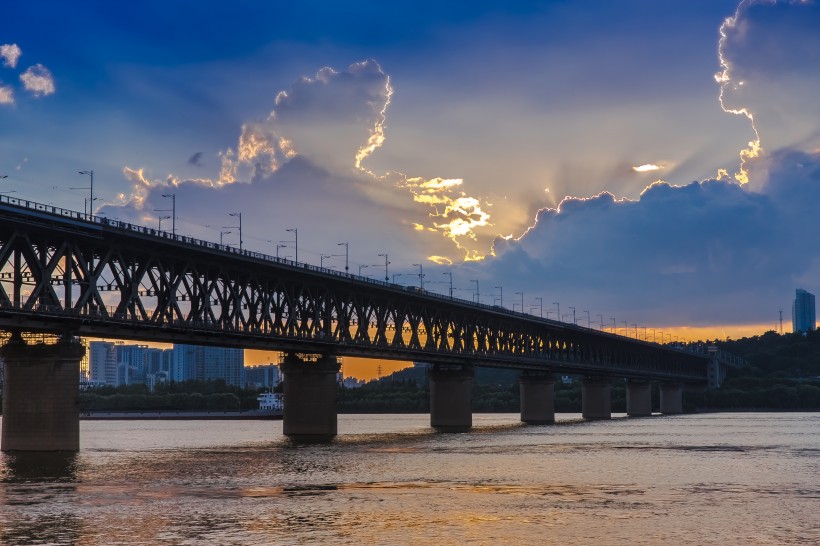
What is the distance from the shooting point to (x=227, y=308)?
12862cm

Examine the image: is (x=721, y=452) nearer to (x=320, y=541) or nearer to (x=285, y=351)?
(x=285, y=351)

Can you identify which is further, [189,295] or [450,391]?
[450,391]

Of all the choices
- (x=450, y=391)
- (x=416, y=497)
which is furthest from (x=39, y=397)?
(x=450, y=391)

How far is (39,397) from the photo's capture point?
97875 millimetres

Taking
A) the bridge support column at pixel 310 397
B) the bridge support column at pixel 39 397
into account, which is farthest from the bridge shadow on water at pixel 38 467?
the bridge support column at pixel 310 397

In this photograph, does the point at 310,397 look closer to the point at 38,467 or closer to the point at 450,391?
the point at 450,391

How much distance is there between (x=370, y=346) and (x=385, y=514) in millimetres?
100517

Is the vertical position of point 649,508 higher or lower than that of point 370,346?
lower

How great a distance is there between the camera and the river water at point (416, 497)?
51.5 m

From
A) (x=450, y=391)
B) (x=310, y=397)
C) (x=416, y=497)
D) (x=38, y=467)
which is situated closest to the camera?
(x=416, y=497)

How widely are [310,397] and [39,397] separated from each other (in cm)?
5159

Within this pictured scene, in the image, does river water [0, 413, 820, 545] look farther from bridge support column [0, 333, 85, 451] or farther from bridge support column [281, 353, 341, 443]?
bridge support column [281, 353, 341, 443]

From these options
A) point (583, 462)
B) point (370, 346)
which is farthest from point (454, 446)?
point (370, 346)

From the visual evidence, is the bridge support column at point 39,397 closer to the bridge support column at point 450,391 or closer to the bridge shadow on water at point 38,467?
the bridge shadow on water at point 38,467
